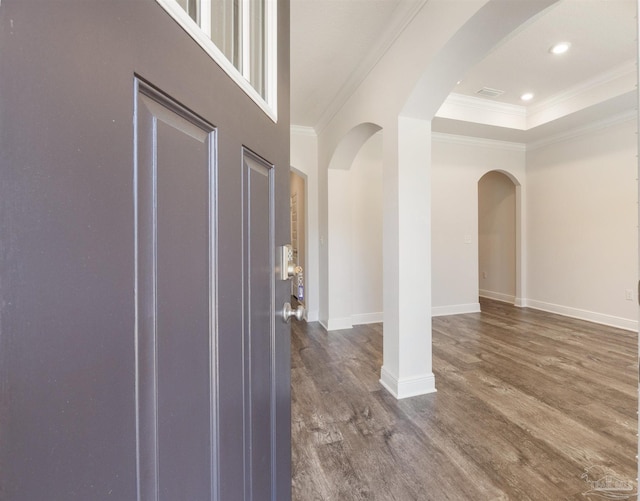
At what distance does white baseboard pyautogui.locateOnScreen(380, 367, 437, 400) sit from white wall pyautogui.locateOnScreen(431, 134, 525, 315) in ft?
7.71

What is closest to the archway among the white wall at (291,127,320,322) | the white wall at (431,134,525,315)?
the white wall at (431,134,525,315)

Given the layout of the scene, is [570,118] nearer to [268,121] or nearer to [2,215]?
[268,121]

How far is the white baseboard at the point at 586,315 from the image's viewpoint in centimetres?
350

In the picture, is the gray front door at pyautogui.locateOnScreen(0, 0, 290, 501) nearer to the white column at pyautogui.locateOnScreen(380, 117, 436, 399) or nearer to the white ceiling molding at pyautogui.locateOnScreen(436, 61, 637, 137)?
the white column at pyautogui.locateOnScreen(380, 117, 436, 399)

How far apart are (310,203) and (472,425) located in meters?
3.05

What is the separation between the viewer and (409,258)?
2.09 metres

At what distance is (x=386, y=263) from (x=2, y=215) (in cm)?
219

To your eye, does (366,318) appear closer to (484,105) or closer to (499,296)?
(499,296)

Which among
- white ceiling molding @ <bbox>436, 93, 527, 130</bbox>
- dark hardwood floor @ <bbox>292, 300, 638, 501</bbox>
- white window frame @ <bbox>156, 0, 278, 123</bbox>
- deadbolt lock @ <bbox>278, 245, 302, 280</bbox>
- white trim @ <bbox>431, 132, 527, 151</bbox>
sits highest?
white ceiling molding @ <bbox>436, 93, 527, 130</bbox>


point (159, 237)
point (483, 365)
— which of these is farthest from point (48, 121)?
point (483, 365)

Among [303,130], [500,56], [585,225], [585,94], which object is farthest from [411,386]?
[585,94]

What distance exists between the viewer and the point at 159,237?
1.22 feet

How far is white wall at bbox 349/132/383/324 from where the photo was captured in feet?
13.0

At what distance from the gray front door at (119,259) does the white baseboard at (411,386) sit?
1666mm
